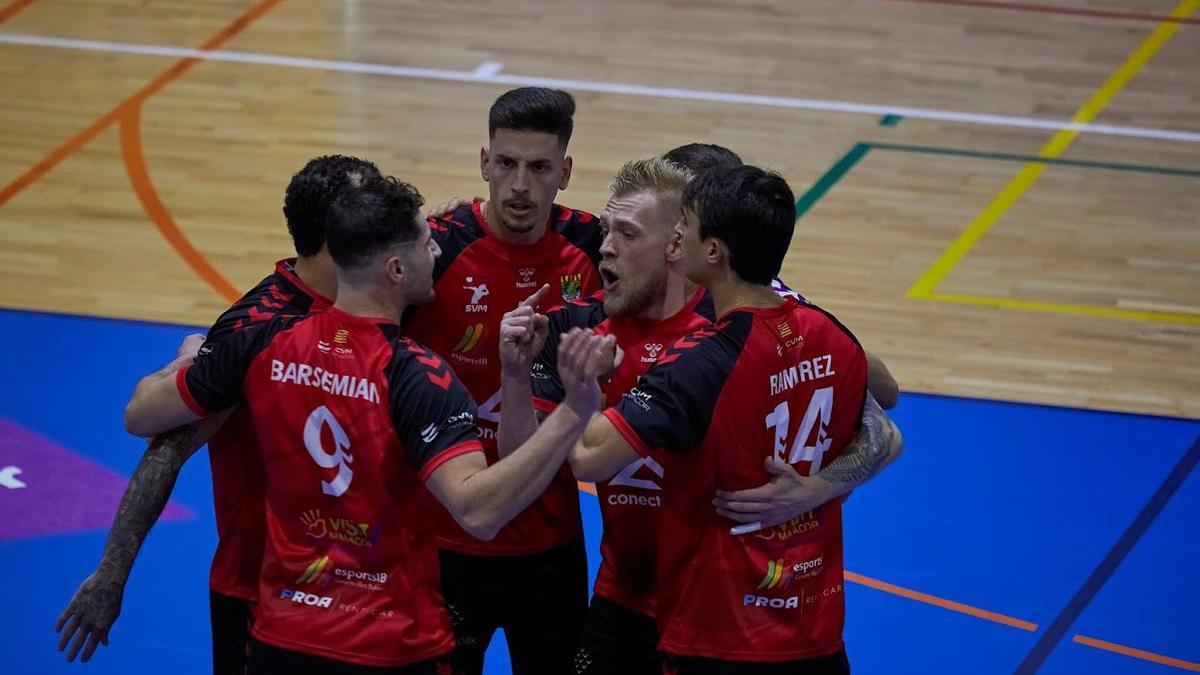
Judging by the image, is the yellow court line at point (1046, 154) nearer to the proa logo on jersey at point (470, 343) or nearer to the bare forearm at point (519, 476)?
the proa logo on jersey at point (470, 343)

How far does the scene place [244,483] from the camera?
570cm

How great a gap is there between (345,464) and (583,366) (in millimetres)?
801

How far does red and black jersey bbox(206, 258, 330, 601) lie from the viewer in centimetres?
562

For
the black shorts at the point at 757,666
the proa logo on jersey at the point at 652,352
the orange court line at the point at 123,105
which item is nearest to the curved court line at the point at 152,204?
the orange court line at the point at 123,105

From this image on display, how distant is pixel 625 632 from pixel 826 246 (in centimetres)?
693

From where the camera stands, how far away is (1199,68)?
15.8 m

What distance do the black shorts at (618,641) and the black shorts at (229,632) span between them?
3.89 ft

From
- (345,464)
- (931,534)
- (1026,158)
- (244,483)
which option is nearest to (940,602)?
(931,534)

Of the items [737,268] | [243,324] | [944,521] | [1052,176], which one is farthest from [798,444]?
[1052,176]

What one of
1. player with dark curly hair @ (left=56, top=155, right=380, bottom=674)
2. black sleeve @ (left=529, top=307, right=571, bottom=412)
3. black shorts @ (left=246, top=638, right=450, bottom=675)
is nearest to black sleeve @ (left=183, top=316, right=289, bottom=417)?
player with dark curly hair @ (left=56, top=155, right=380, bottom=674)

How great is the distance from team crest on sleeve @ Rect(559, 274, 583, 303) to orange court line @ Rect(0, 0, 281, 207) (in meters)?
7.47

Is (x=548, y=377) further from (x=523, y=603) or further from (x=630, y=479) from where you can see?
A: (x=523, y=603)

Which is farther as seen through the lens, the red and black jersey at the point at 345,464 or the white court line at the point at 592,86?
the white court line at the point at 592,86

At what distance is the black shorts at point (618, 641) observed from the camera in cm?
584
